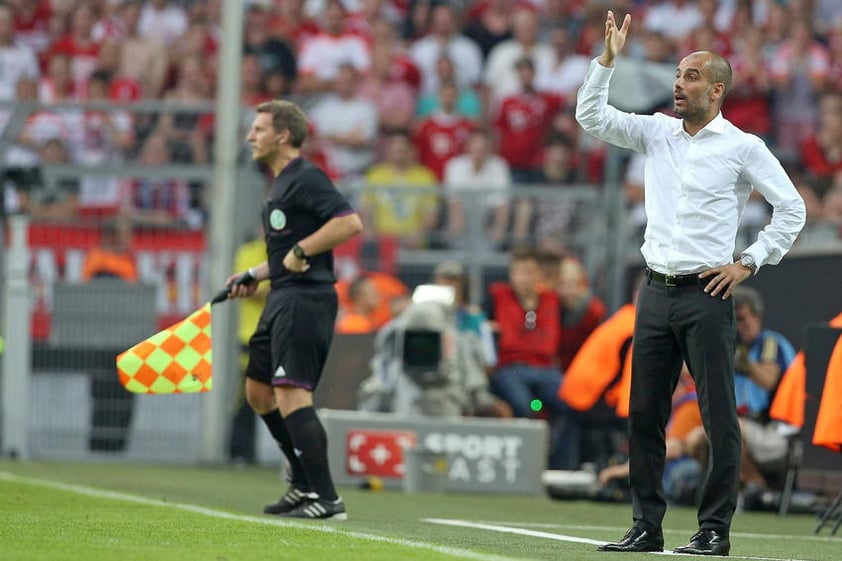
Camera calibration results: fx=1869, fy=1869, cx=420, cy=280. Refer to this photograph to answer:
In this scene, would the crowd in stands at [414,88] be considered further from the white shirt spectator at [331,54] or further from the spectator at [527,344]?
the spectator at [527,344]

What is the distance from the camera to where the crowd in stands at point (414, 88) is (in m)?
16.1

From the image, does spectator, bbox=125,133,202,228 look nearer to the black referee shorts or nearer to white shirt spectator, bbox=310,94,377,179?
white shirt spectator, bbox=310,94,377,179

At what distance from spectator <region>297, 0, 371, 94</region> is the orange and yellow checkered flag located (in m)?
10.4

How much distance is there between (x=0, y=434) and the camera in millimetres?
15586

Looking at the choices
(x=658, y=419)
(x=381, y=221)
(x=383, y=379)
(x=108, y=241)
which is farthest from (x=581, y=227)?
(x=658, y=419)

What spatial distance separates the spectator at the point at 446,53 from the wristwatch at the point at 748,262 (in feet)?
40.1

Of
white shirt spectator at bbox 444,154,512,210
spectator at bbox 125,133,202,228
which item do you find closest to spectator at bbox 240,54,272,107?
white shirt spectator at bbox 444,154,512,210

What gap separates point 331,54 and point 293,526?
1198 cm

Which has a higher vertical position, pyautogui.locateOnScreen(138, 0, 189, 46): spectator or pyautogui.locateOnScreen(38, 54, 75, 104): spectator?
pyautogui.locateOnScreen(138, 0, 189, 46): spectator

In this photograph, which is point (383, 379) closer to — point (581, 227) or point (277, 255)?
point (581, 227)

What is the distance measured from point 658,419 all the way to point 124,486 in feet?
16.4

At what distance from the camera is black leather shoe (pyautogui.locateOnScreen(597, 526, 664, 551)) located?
7449 mm

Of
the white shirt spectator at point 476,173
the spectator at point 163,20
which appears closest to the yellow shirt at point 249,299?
the white shirt spectator at point 476,173

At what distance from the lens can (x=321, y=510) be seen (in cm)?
885
